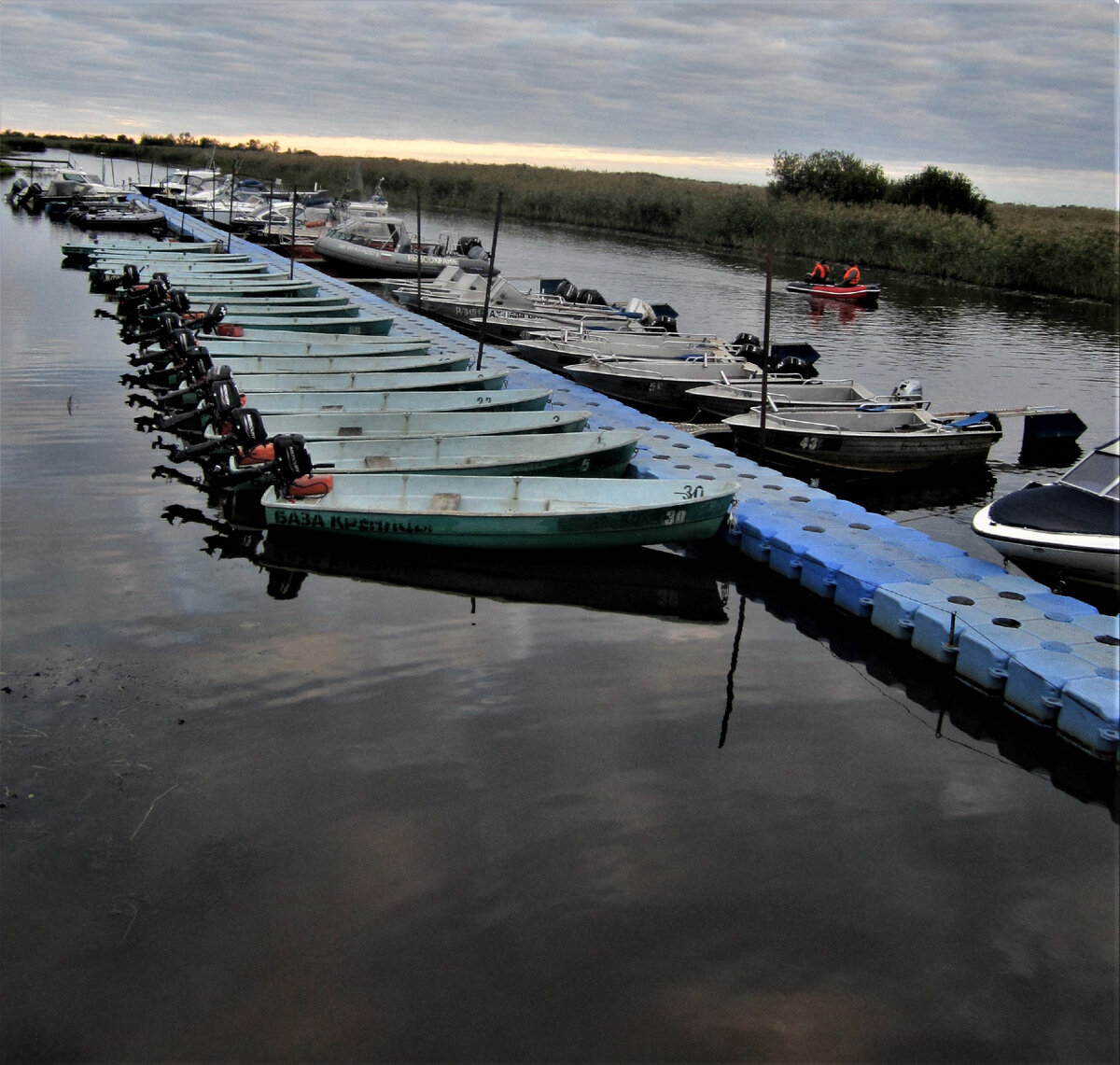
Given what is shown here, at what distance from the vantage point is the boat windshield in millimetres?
14195

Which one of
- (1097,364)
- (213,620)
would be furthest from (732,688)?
(1097,364)

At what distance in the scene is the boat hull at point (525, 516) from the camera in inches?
577

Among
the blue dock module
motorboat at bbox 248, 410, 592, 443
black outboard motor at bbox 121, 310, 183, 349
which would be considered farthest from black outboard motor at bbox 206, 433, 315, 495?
black outboard motor at bbox 121, 310, 183, 349

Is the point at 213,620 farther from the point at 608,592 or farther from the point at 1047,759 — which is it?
the point at 1047,759

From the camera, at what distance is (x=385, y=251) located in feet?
159

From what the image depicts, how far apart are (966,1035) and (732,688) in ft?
17.1

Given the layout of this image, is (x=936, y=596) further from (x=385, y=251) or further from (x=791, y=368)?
(x=385, y=251)

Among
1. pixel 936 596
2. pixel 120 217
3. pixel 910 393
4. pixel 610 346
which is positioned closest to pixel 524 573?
pixel 936 596

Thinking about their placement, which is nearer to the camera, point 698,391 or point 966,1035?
point 966,1035

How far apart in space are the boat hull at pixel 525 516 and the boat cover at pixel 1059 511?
3665 mm

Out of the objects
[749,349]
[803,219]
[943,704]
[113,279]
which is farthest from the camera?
[803,219]

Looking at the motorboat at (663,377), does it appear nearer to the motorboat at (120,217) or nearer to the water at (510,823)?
the water at (510,823)

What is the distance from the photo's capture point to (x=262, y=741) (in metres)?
10.4

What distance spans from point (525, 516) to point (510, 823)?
19.7 ft
